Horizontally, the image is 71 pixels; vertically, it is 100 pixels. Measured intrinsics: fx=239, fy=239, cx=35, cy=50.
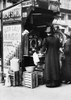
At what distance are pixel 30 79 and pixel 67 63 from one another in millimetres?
1280

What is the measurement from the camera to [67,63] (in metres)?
7.49

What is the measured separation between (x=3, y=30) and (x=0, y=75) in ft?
5.05

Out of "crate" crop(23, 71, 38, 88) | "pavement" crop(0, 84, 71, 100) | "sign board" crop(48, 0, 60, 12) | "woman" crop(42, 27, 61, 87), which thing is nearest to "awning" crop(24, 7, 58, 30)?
"sign board" crop(48, 0, 60, 12)

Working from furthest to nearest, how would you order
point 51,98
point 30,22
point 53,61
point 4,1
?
1. point 4,1
2. point 30,22
3. point 53,61
4. point 51,98

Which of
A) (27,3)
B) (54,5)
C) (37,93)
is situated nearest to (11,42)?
(27,3)

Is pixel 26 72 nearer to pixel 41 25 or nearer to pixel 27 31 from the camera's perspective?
pixel 27 31

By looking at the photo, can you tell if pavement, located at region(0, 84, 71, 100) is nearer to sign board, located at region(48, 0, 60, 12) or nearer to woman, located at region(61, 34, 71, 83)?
woman, located at region(61, 34, 71, 83)

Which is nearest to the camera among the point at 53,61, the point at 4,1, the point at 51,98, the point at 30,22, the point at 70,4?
the point at 51,98

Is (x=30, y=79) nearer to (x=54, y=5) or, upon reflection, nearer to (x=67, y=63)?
(x=67, y=63)

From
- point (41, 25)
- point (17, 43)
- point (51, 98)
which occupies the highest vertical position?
point (41, 25)

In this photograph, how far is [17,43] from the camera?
769 centimetres

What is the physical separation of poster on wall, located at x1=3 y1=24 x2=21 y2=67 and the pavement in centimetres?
108

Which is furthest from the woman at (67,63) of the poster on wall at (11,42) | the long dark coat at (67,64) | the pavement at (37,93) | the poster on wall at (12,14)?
the poster on wall at (12,14)

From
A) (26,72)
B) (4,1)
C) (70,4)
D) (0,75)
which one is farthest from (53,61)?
(4,1)
